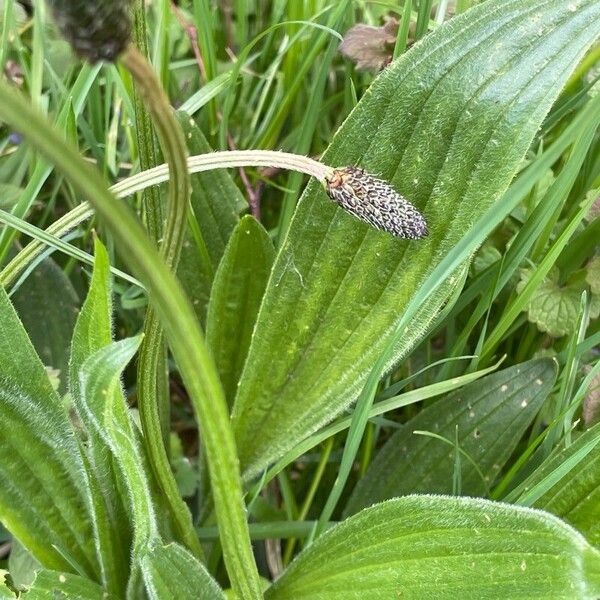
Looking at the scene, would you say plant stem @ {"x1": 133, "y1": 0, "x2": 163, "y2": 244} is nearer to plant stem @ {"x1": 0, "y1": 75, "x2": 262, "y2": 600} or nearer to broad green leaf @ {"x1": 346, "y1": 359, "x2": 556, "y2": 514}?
plant stem @ {"x1": 0, "y1": 75, "x2": 262, "y2": 600}

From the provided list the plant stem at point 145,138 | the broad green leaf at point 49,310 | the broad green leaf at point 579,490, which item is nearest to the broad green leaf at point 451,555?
the broad green leaf at point 579,490

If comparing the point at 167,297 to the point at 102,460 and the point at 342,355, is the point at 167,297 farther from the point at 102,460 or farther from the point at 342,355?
the point at 342,355

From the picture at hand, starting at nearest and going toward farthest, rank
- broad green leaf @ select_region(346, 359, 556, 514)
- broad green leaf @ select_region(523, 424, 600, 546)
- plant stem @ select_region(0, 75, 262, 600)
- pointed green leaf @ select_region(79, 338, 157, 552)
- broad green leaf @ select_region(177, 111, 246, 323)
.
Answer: plant stem @ select_region(0, 75, 262, 600)
pointed green leaf @ select_region(79, 338, 157, 552)
broad green leaf @ select_region(523, 424, 600, 546)
broad green leaf @ select_region(346, 359, 556, 514)
broad green leaf @ select_region(177, 111, 246, 323)

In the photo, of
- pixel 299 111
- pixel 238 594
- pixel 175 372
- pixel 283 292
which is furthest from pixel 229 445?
pixel 299 111

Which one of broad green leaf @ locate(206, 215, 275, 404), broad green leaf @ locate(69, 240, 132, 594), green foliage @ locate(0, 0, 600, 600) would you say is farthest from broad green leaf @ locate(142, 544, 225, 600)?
broad green leaf @ locate(206, 215, 275, 404)

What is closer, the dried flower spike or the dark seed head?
the dark seed head

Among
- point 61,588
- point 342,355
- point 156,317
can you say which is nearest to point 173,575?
point 61,588

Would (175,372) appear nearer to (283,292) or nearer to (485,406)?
(283,292)
